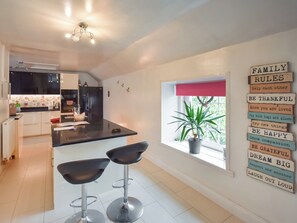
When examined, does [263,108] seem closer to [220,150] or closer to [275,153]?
[275,153]

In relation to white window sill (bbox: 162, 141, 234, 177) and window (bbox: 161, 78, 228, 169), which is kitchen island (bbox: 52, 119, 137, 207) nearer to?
white window sill (bbox: 162, 141, 234, 177)

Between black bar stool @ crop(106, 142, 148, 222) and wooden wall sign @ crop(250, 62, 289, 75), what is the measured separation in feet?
4.56

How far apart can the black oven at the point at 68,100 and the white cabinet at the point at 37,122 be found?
63cm

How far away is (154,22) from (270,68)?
133 centimetres

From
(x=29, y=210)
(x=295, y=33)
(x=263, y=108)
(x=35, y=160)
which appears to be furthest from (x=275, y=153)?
(x=35, y=160)

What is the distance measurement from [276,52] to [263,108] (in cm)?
53

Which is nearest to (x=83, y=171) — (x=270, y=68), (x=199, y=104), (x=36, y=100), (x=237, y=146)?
(x=237, y=146)

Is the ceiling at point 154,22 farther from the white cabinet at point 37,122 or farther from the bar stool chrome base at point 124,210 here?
the white cabinet at point 37,122

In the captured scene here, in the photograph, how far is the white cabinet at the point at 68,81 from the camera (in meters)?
5.29

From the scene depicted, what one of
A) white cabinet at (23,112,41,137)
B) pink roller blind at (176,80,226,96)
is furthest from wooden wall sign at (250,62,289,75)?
white cabinet at (23,112,41,137)

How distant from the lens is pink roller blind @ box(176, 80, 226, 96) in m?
2.34

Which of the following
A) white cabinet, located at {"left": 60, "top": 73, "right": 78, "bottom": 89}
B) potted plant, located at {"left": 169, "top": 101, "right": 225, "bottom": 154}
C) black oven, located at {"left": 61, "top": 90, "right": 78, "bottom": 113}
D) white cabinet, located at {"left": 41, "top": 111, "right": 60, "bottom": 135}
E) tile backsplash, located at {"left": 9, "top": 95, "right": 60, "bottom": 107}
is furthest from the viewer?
tile backsplash, located at {"left": 9, "top": 95, "right": 60, "bottom": 107}

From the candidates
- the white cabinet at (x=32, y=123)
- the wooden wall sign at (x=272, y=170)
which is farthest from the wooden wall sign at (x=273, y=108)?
the white cabinet at (x=32, y=123)

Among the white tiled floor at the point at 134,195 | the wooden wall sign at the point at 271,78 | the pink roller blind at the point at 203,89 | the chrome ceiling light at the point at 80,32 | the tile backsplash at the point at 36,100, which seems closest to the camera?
the wooden wall sign at the point at 271,78
